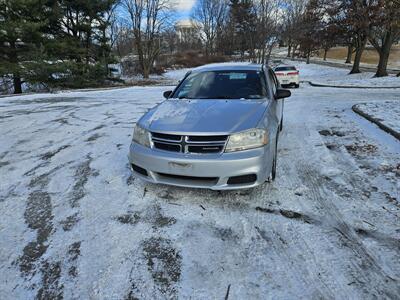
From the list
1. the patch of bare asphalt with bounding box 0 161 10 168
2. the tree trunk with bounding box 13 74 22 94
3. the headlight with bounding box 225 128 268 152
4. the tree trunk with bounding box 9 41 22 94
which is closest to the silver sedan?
the headlight with bounding box 225 128 268 152

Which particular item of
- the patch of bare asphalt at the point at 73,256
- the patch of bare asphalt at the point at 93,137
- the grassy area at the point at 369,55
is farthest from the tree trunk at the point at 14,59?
the grassy area at the point at 369,55

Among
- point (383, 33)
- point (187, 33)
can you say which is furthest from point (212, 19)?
point (383, 33)

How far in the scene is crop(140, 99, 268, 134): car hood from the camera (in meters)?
3.40

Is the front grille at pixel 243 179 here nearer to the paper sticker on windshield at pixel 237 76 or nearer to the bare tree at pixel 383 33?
the paper sticker on windshield at pixel 237 76

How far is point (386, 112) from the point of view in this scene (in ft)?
25.7

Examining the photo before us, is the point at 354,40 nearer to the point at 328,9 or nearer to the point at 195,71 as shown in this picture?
the point at 328,9

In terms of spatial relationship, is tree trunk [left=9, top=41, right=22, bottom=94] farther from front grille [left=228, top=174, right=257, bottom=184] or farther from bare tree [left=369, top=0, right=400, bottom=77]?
bare tree [left=369, top=0, right=400, bottom=77]

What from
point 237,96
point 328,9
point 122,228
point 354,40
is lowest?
point 122,228

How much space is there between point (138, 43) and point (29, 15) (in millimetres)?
20249

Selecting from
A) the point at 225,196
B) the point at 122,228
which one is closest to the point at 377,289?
the point at 225,196

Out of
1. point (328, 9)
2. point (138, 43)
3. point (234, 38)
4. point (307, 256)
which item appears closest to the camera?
point (307, 256)

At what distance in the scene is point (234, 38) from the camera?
59.3 metres

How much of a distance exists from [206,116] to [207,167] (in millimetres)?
738

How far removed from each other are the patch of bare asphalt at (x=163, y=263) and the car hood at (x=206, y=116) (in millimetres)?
1209
